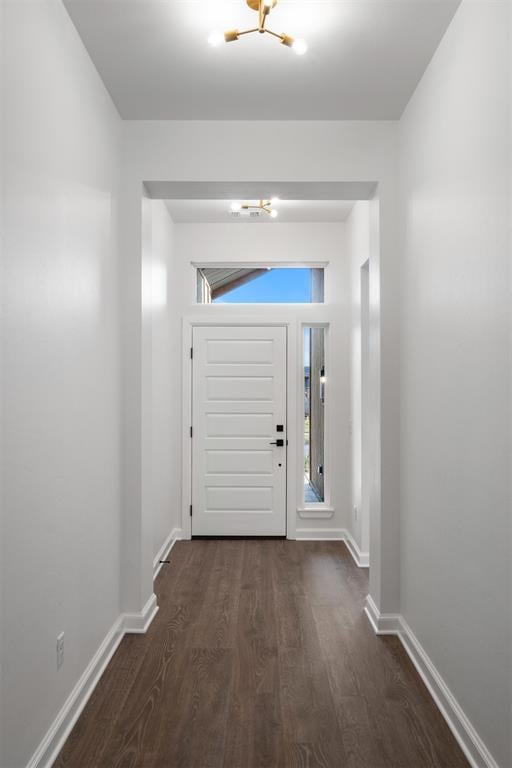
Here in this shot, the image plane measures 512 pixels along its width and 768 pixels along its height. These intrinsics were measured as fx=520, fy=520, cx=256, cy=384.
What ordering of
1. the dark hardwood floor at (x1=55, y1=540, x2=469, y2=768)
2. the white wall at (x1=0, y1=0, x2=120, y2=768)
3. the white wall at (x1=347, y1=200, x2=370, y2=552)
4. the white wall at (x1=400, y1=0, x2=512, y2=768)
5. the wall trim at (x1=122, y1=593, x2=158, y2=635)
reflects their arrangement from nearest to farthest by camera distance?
the white wall at (x1=0, y1=0, x2=120, y2=768)
the white wall at (x1=400, y1=0, x2=512, y2=768)
the dark hardwood floor at (x1=55, y1=540, x2=469, y2=768)
the wall trim at (x1=122, y1=593, x2=158, y2=635)
the white wall at (x1=347, y1=200, x2=370, y2=552)

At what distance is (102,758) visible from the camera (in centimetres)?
193

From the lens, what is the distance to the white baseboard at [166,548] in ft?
13.0

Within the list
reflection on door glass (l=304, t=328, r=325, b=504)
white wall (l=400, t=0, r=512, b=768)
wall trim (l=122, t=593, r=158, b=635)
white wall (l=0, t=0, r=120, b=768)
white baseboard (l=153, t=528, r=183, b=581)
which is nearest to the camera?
white wall (l=0, t=0, r=120, b=768)

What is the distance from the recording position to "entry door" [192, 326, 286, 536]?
4867 millimetres

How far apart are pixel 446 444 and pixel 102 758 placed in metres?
1.82

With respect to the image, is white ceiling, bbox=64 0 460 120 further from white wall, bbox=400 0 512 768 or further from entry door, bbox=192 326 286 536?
entry door, bbox=192 326 286 536

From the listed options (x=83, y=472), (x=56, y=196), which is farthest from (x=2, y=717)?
(x=56, y=196)

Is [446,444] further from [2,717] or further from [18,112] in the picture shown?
[18,112]

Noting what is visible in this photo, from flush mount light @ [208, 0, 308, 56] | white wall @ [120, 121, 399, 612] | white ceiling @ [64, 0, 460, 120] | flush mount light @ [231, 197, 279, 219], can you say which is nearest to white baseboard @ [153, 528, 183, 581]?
white wall @ [120, 121, 399, 612]

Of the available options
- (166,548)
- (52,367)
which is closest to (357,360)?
(166,548)

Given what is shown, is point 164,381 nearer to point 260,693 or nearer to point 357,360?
point 357,360

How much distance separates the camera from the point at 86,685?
2.30 m

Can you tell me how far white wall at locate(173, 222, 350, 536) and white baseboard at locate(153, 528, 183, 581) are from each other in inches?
40.1

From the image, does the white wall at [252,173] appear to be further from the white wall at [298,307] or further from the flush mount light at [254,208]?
the white wall at [298,307]
